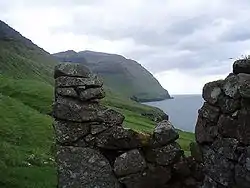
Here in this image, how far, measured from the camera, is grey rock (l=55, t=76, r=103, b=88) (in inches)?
836

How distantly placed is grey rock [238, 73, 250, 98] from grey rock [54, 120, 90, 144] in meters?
7.04

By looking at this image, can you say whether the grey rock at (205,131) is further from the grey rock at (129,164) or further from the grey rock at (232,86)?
the grey rock at (129,164)

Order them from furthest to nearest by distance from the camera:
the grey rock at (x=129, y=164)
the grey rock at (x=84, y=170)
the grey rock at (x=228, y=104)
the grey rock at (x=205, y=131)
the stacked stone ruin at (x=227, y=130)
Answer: the grey rock at (x=84, y=170) < the grey rock at (x=129, y=164) < the grey rock at (x=205, y=131) < the grey rock at (x=228, y=104) < the stacked stone ruin at (x=227, y=130)

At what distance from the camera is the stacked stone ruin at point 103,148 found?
20.5 m

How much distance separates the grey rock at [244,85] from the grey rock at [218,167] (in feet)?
8.89

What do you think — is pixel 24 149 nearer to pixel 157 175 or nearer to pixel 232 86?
pixel 157 175

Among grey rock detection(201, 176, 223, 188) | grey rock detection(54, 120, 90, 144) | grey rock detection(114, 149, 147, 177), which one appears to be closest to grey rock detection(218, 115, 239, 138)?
grey rock detection(201, 176, 223, 188)

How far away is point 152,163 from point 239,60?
19.0 feet

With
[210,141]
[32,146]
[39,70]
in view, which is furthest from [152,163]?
[39,70]

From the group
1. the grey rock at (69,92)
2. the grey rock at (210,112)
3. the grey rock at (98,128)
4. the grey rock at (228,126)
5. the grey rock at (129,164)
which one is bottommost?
the grey rock at (129,164)

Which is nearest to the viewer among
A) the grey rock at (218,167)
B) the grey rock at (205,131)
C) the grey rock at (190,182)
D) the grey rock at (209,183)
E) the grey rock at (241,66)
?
the grey rock at (218,167)

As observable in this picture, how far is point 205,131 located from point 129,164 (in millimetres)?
3513

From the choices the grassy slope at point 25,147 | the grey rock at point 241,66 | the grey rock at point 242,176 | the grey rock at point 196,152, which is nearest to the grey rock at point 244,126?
the grey rock at point 242,176

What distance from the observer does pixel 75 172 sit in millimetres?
20719
